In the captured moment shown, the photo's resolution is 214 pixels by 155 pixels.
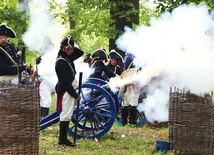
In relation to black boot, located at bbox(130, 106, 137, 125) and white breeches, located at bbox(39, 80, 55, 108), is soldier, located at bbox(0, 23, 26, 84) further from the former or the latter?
black boot, located at bbox(130, 106, 137, 125)

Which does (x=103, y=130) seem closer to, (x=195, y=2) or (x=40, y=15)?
(x=195, y=2)

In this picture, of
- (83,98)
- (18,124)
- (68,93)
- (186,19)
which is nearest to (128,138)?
(83,98)

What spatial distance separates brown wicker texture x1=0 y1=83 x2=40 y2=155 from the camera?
588 cm

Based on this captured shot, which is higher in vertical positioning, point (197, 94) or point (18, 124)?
point (197, 94)

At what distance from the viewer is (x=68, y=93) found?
7617 millimetres

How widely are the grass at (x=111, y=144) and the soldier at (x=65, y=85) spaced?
0.98 ft

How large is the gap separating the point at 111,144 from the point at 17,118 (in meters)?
2.65

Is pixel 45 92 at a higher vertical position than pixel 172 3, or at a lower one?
lower

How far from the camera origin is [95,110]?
8445 mm

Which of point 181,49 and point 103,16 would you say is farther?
point 103,16

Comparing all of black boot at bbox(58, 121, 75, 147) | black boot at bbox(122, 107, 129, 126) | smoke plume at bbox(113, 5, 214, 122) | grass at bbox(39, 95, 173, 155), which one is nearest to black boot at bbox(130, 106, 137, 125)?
black boot at bbox(122, 107, 129, 126)

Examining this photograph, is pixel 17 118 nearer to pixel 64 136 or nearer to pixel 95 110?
pixel 64 136

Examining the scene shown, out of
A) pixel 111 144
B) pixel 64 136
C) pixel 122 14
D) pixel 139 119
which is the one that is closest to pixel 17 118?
pixel 64 136

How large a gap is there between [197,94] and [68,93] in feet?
7.03
